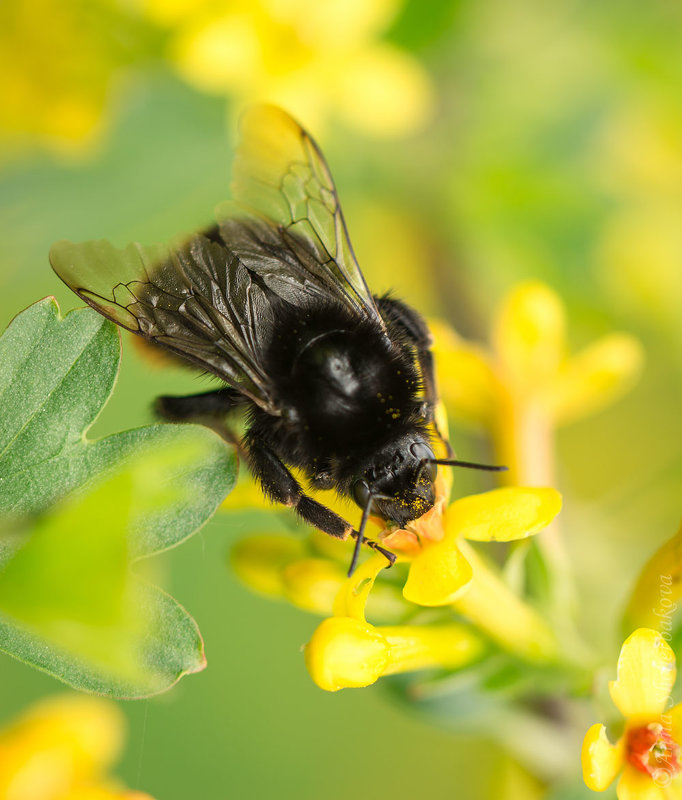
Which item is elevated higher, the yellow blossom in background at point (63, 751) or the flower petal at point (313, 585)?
the flower petal at point (313, 585)

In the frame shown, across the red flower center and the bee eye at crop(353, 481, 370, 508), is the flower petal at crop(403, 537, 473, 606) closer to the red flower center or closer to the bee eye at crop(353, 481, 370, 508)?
the bee eye at crop(353, 481, 370, 508)

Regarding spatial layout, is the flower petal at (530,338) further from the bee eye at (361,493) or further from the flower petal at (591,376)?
the bee eye at (361,493)

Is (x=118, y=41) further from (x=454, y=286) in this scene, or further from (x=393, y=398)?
(x=393, y=398)

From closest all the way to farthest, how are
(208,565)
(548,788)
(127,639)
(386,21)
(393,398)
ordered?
(127,639), (393,398), (548,788), (208,565), (386,21)

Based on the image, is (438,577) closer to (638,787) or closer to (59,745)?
(638,787)

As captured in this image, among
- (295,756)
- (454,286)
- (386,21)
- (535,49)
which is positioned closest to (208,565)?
(295,756)

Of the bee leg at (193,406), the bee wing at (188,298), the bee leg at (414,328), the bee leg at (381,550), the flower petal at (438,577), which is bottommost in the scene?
the bee leg at (381,550)

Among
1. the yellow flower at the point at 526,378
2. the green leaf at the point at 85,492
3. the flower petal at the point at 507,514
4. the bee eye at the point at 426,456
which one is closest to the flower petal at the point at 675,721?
the flower petal at the point at 507,514

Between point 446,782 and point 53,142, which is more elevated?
point 53,142
